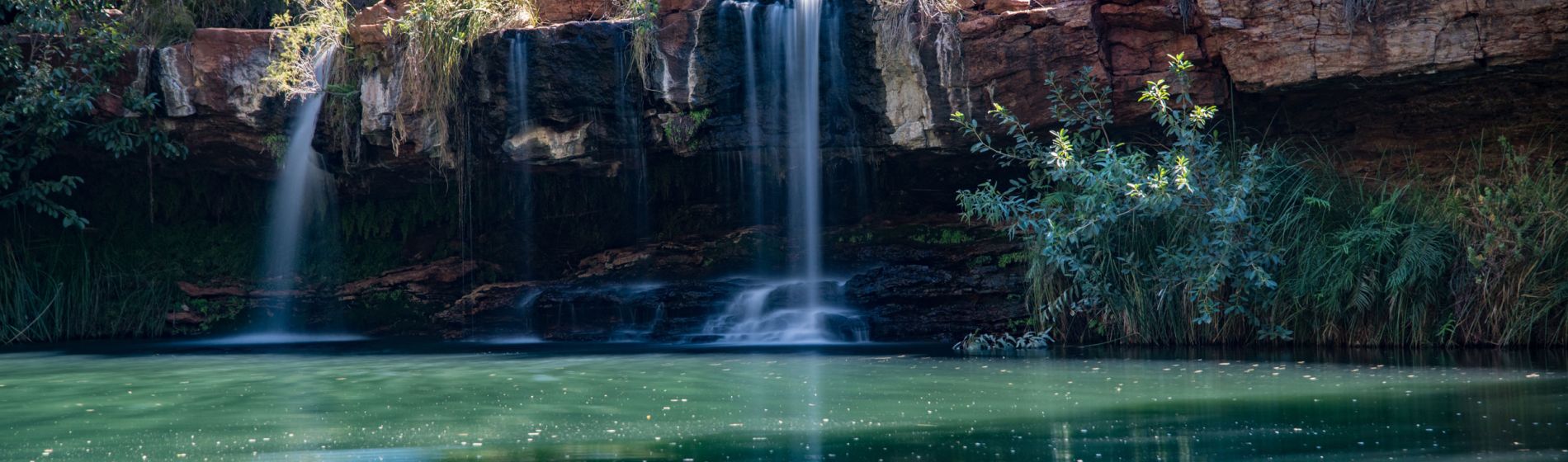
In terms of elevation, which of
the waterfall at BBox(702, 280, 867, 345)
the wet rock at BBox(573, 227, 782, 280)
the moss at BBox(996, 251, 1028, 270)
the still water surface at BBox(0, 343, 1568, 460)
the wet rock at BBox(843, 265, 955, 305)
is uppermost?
the wet rock at BBox(573, 227, 782, 280)

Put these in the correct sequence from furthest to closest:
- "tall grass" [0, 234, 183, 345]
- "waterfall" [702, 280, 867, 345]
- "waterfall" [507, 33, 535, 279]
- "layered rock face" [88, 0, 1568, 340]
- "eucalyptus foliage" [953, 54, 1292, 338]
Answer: "tall grass" [0, 234, 183, 345] → "waterfall" [507, 33, 535, 279] → "waterfall" [702, 280, 867, 345] → "layered rock face" [88, 0, 1568, 340] → "eucalyptus foliage" [953, 54, 1292, 338]

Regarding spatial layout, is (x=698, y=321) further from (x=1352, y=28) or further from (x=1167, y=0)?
(x=1352, y=28)

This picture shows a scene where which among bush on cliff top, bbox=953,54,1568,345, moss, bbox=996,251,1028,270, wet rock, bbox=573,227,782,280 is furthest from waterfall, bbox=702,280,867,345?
bush on cliff top, bbox=953,54,1568,345

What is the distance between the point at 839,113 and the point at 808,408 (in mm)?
5711

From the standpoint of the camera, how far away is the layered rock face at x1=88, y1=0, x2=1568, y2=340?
9.50 metres

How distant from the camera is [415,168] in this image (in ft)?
39.5

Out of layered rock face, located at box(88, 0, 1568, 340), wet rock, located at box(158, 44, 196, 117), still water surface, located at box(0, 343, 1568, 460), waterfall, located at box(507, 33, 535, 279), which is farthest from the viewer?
wet rock, located at box(158, 44, 196, 117)

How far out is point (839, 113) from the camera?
11078 mm

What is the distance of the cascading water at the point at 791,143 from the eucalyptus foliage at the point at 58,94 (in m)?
5.27

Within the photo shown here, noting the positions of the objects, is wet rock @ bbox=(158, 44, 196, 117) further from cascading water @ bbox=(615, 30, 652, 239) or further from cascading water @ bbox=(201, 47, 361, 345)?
cascading water @ bbox=(615, 30, 652, 239)

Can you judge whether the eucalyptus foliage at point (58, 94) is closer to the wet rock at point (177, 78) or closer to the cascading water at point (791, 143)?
the wet rock at point (177, 78)

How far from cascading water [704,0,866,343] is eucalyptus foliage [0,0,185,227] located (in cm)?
527

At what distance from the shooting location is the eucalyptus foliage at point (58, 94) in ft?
36.5

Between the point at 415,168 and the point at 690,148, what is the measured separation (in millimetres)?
2837
